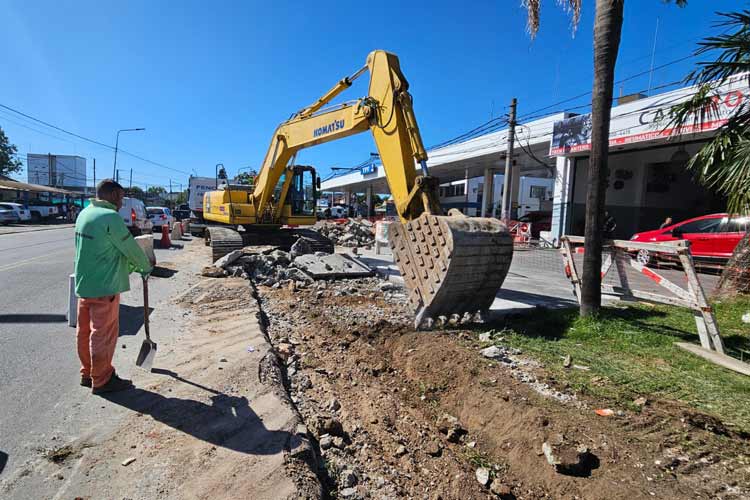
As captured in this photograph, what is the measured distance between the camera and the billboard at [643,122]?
11.6 m

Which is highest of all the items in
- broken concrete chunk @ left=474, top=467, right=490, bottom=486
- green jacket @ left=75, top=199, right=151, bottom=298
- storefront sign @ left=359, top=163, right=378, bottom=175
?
storefront sign @ left=359, top=163, right=378, bottom=175

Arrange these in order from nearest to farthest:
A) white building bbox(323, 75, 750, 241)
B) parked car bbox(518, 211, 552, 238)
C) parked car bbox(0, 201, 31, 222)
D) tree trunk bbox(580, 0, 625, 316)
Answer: tree trunk bbox(580, 0, 625, 316) → white building bbox(323, 75, 750, 241) → parked car bbox(518, 211, 552, 238) → parked car bbox(0, 201, 31, 222)

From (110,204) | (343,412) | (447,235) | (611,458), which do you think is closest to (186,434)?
(343,412)

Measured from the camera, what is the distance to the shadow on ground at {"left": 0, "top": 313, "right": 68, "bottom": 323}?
569cm

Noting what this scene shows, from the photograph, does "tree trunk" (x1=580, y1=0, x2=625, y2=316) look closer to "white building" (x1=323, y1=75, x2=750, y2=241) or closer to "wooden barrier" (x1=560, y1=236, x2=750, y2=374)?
"wooden barrier" (x1=560, y1=236, x2=750, y2=374)

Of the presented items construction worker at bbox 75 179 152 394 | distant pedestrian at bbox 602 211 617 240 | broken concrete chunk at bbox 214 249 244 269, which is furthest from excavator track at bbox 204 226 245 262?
distant pedestrian at bbox 602 211 617 240

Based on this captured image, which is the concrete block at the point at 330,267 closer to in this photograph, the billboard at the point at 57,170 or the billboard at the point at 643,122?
the billboard at the point at 643,122

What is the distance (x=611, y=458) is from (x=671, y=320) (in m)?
4.21

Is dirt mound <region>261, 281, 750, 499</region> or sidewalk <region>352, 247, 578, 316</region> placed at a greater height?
sidewalk <region>352, 247, 578, 316</region>

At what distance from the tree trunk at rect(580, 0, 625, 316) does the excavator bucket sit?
1229 mm

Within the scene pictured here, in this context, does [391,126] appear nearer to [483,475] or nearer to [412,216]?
[412,216]

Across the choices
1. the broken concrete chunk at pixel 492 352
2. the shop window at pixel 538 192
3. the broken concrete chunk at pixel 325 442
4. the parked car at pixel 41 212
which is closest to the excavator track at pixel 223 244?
the broken concrete chunk at pixel 492 352

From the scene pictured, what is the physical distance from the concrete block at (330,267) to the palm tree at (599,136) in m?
4.83

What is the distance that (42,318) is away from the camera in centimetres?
584
